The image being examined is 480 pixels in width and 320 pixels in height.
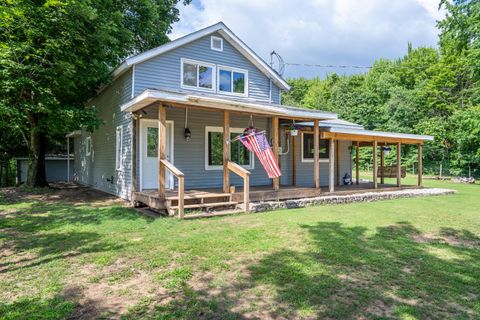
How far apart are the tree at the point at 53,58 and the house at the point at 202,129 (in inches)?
42.1

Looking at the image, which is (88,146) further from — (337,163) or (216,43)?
(337,163)

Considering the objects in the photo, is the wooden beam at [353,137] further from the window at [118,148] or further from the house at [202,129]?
the window at [118,148]

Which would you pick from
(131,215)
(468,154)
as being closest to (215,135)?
(131,215)

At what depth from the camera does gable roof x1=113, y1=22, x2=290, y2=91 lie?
9.40m

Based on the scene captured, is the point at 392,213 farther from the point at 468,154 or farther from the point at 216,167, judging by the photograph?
the point at 468,154

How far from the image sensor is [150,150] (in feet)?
31.7

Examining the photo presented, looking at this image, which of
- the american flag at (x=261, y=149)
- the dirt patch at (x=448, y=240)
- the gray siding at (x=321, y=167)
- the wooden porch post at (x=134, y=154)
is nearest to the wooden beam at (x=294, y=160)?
the gray siding at (x=321, y=167)

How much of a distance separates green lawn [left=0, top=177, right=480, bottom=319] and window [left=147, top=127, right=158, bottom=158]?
2981 mm

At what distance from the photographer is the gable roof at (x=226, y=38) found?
940cm

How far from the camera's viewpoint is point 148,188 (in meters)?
9.67

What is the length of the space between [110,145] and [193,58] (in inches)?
171

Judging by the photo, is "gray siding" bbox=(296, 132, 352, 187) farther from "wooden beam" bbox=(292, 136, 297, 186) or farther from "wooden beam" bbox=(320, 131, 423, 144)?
"wooden beam" bbox=(320, 131, 423, 144)

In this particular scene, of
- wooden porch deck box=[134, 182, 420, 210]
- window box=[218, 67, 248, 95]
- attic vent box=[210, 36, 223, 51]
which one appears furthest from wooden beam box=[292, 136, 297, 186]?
attic vent box=[210, 36, 223, 51]

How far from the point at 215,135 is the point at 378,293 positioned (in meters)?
8.07
